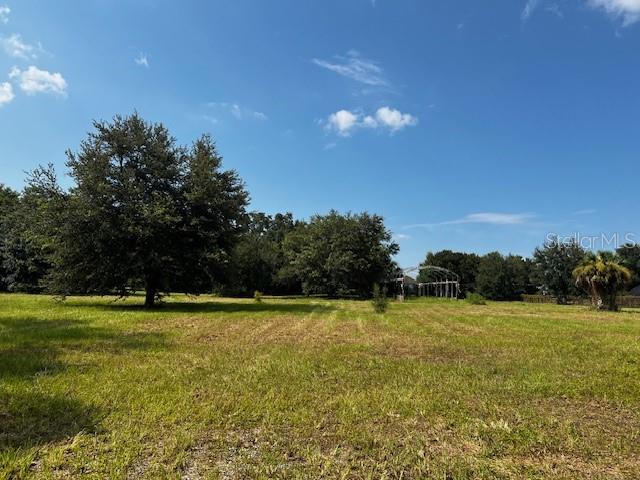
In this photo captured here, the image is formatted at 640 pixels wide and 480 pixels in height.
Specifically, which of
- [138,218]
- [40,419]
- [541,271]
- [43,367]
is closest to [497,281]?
[541,271]

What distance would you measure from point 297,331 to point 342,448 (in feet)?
31.2

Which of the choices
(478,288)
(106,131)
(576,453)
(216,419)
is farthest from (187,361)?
(478,288)

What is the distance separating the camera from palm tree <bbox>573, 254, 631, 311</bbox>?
95.1 feet

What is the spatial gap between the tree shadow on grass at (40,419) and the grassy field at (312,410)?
20 mm

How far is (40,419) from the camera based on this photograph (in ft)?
15.6

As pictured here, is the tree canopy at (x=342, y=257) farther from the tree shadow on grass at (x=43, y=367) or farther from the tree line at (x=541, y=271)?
the tree shadow on grass at (x=43, y=367)

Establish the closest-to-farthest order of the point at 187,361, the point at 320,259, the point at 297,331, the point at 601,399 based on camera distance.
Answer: the point at 601,399 → the point at 187,361 → the point at 297,331 → the point at 320,259

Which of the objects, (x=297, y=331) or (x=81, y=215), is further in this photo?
(x=81, y=215)

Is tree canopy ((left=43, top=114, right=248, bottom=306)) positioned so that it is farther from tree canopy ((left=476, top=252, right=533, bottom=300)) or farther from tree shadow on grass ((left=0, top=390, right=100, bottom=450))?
tree canopy ((left=476, top=252, right=533, bottom=300))

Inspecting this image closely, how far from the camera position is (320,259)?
53.8 metres

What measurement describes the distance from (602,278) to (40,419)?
3149cm

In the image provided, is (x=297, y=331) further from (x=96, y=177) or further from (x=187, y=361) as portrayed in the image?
(x=96, y=177)

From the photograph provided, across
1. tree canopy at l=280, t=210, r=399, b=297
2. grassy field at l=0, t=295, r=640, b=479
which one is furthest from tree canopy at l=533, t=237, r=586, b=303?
grassy field at l=0, t=295, r=640, b=479

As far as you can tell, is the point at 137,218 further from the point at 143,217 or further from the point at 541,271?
the point at 541,271
